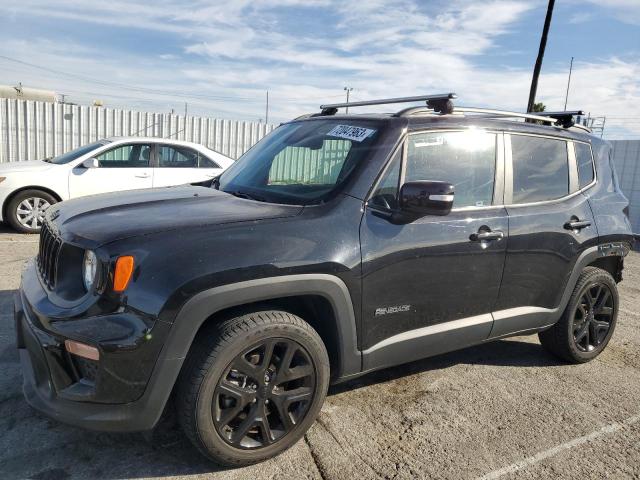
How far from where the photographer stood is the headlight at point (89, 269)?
244 cm

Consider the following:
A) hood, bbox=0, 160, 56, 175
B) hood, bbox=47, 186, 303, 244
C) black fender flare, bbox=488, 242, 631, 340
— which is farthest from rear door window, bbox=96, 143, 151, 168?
black fender flare, bbox=488, 242, 631, 340

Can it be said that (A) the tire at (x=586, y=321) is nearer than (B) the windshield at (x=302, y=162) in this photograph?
No

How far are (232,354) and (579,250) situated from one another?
278 centimetres

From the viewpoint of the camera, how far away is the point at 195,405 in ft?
8.13

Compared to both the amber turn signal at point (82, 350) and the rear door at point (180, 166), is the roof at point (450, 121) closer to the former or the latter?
the amber turn signal at point (82, 350)

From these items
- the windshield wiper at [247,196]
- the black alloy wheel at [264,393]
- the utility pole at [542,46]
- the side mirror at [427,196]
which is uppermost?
the utility pole at [542,46]

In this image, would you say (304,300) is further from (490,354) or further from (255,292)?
(490,354)

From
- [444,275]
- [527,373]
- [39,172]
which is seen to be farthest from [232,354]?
[39,172]

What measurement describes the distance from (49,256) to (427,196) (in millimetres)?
2014

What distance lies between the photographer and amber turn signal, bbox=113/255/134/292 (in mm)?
2350

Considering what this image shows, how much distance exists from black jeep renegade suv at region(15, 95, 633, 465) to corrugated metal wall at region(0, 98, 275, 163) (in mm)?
12059

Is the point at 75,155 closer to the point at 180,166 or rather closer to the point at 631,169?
the point at 180,166

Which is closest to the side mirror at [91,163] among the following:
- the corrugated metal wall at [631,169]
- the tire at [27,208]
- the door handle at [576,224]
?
the tire at [27,208]

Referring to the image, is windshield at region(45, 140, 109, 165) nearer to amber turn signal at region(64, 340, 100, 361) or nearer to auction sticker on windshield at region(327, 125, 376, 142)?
auction sticker on windshield at region(327, 125, 376, 142)
